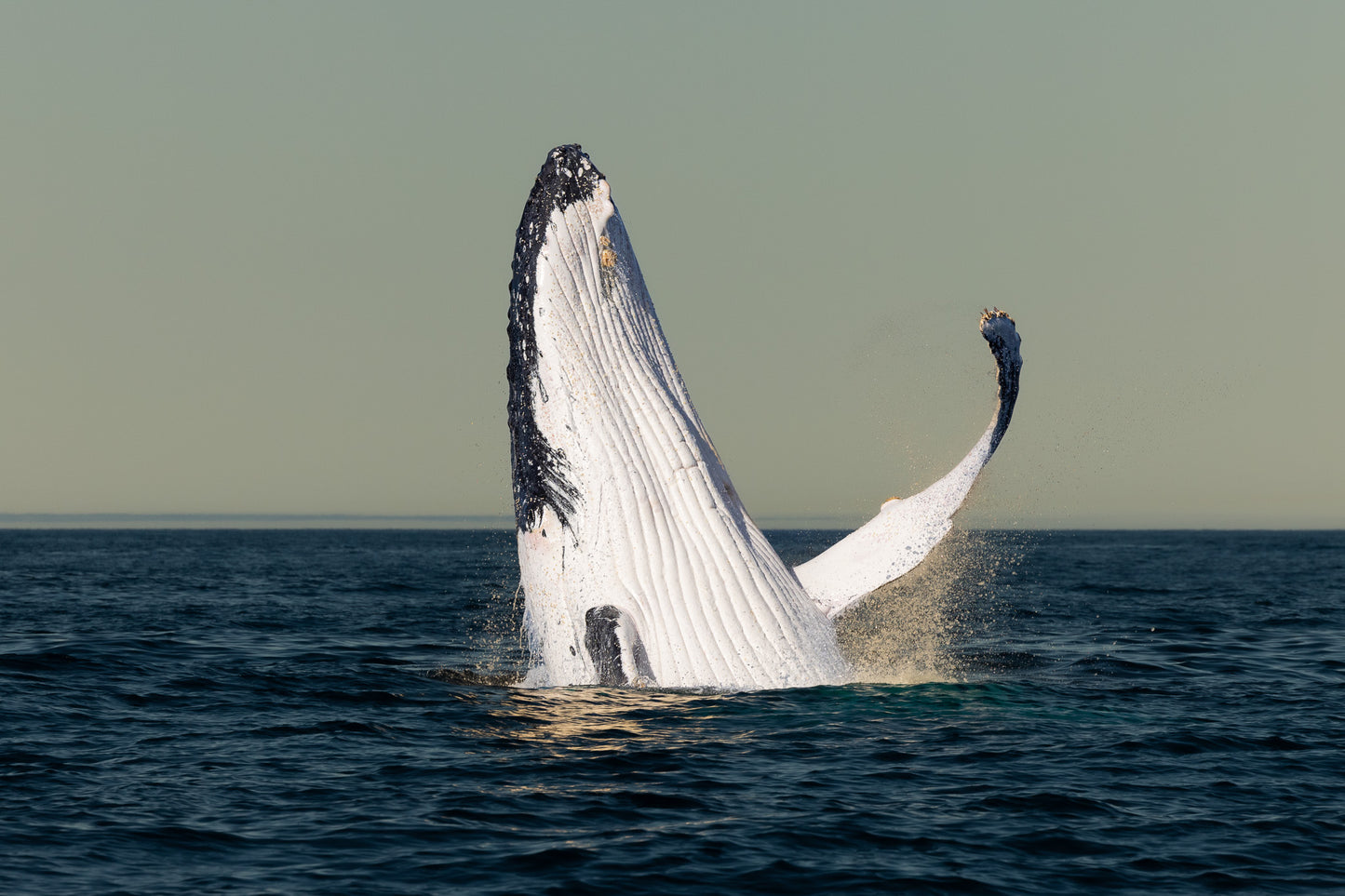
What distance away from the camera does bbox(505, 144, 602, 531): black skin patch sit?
9.48 m

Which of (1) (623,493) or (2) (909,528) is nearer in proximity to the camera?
(1) (623,493)

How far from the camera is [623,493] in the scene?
9672 millimetres

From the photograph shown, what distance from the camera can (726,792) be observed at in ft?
28.5

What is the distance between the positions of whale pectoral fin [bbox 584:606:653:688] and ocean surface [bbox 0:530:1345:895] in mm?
185

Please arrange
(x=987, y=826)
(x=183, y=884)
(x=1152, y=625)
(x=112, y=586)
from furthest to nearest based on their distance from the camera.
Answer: (x=112, y=586), (x=1152, y=625), (x=987, y=826), (x=183, y=884)

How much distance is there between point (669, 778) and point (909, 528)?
8.95ft

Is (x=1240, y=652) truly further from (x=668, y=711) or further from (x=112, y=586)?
(x=112, y=586)

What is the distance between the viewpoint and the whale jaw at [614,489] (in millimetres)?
9492

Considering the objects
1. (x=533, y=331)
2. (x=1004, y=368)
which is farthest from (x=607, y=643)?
(x=1004, y=368)

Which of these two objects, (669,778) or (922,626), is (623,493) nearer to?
(669,778)

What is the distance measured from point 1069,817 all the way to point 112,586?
112 feet

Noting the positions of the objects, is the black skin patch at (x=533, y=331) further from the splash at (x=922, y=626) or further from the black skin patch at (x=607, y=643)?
the splash at (x=922, y=626)

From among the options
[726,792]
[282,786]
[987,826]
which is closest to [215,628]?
[282,786]

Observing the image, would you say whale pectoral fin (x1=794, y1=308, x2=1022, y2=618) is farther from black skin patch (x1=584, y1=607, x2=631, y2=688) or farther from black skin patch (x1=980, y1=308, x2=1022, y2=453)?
black skin patch (x1=584, y1=607, x2=631, y2=688)
